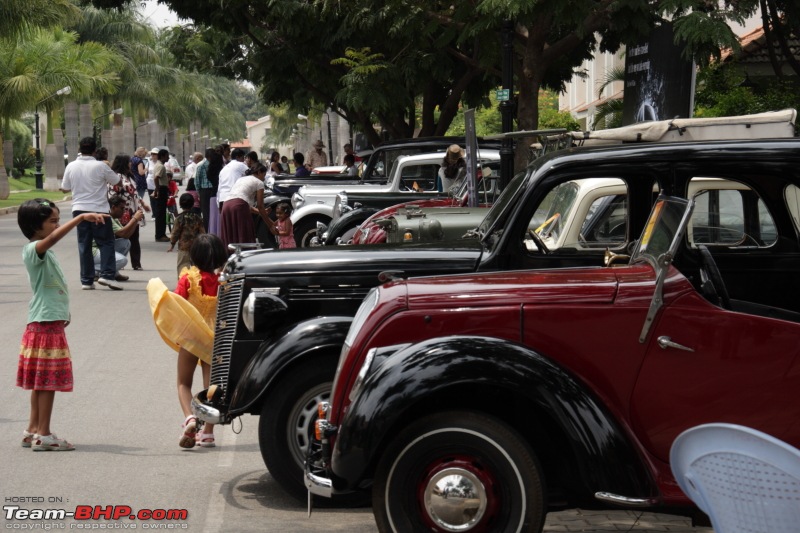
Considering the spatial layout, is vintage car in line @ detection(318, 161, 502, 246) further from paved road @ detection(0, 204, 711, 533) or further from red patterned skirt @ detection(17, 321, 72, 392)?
red patterned skirt @ detection(17, 321, 72, 392)

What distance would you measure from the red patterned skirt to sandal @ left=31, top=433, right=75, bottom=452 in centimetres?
33

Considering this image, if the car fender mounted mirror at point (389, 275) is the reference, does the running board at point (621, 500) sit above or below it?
below

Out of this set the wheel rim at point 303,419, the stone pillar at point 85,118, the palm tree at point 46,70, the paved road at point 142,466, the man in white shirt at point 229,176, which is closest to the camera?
the paved road at point 142,466

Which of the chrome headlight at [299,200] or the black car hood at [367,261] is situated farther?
the chrome headlight at [299,200]

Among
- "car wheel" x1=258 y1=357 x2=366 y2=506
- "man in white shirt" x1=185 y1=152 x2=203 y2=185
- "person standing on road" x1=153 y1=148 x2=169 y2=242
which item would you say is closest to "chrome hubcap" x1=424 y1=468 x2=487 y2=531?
"car wheel" x1=258 y1=357 x2=366 y2=506

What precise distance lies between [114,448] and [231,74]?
2393cm

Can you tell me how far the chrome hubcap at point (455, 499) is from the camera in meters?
4.88

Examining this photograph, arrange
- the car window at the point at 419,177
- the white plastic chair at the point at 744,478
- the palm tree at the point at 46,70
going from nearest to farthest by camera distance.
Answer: the white plastic chair at the point at 744,478, the car window at the point at 419,177, the palm tree at the point at 46,70

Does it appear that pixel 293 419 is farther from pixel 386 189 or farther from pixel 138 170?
pixel 138 170

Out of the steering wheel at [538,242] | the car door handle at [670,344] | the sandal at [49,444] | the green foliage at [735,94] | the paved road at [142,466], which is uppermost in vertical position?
the green foliage at [735,94]

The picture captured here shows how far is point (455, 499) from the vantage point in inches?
192

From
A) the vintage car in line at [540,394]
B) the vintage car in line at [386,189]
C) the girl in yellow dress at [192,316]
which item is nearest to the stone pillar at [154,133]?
the vintage car in line at [386,189]

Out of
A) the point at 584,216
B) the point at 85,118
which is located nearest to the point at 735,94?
the point at 584,216

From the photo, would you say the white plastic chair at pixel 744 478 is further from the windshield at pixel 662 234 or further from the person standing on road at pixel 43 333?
the person standing on road at pixel 43 333
